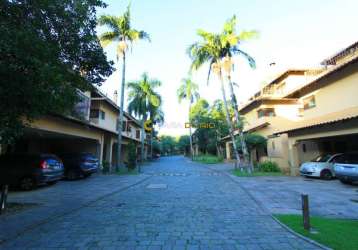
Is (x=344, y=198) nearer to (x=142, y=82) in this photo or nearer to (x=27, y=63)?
(x=27, y=63)

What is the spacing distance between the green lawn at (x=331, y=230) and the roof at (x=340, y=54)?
18.0 meters

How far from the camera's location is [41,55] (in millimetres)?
5559

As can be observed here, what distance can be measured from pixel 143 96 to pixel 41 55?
36.7 metres

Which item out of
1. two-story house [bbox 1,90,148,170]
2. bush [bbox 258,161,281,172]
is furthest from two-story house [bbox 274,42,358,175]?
two-story house [bbox 1,90,148,170]

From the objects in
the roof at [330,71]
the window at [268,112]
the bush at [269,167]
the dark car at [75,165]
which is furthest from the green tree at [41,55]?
the window at [268,112]

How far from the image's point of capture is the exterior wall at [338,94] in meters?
15.9

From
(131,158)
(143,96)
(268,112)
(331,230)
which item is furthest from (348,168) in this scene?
(143,96)

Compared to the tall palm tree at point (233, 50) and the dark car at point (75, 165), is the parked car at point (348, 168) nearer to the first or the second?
the tall palm tree at point (233, 50)

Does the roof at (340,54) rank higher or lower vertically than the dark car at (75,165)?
higher

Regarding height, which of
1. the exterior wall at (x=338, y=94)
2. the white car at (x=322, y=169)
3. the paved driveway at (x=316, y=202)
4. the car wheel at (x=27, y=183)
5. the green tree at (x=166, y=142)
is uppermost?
the green tree at (x=166, y=142)

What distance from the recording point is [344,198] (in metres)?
9.94

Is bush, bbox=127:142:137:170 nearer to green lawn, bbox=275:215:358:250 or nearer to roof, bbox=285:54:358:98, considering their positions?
roof, bbox=285:54:358:98

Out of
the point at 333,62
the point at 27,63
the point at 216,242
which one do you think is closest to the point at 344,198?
the point at 216,242

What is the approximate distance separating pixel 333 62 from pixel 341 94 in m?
8.22
